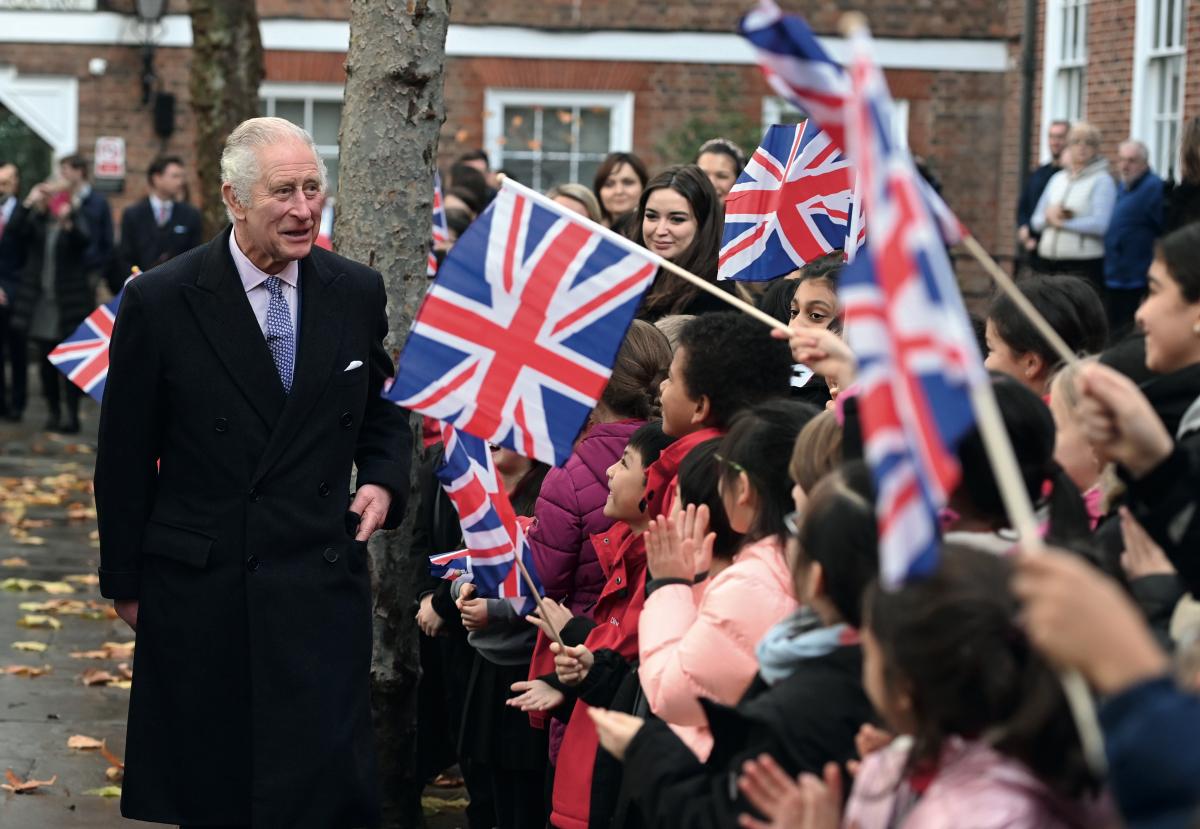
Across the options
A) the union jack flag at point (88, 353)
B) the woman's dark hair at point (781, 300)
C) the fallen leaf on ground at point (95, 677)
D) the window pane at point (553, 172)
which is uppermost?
the window pane at point (553, 172)

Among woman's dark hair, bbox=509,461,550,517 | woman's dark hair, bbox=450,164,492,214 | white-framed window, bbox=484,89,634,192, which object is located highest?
white-framed window, bbox=484,89,634,192

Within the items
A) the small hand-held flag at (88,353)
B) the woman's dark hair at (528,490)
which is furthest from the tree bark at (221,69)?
the woman's dark hair at (528,490)

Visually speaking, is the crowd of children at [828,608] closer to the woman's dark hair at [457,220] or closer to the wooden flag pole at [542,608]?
the wooden flag pole at [542,608]

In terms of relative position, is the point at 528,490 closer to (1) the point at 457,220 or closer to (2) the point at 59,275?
(1) the point at 457,220

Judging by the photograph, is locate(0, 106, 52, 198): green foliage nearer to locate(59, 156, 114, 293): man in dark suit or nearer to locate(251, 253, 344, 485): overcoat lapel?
locate(59, 156, 114, 293): man in dark suit

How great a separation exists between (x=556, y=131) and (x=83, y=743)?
12.4 meters

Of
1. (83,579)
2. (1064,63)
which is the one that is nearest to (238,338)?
(83,579)

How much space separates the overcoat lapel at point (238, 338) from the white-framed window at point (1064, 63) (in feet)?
40.5

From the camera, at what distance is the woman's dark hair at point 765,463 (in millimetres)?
2971

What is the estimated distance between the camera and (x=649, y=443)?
3.65 meters

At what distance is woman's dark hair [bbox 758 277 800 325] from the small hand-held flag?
271 centimetres

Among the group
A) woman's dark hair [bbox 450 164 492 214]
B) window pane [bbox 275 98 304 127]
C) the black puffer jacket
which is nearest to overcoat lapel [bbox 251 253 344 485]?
woman's dark hair [bbox 450 164 492 214]

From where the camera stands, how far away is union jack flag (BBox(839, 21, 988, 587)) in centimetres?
171

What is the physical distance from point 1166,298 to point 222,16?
864 cm
